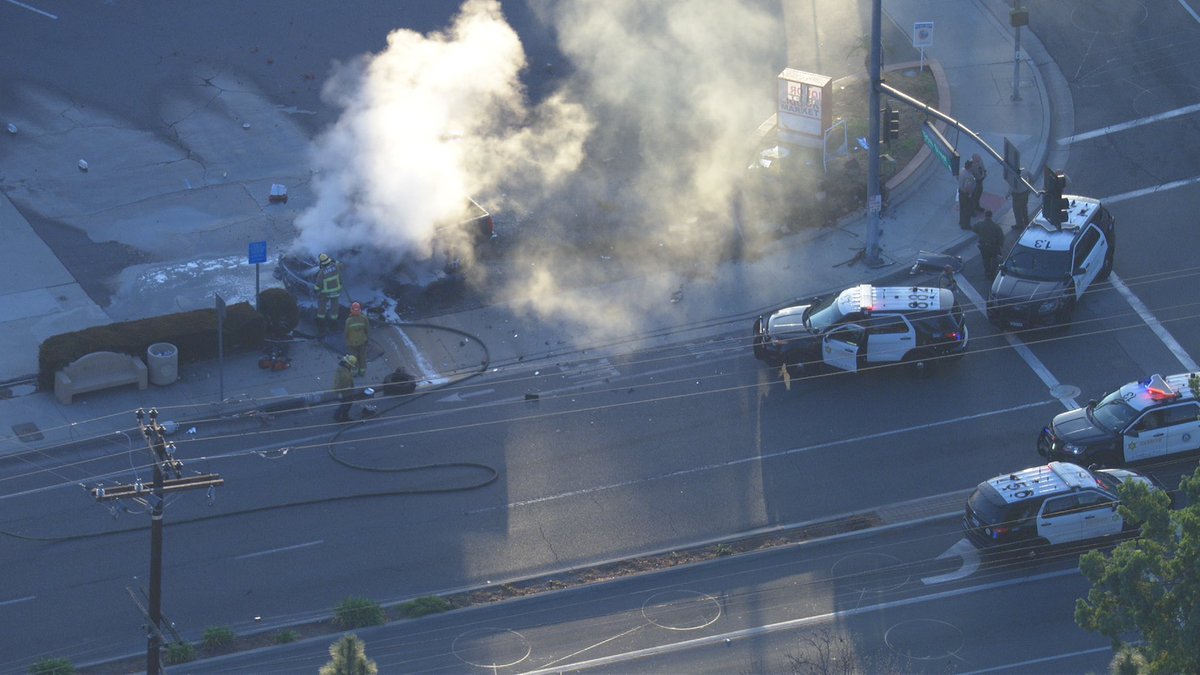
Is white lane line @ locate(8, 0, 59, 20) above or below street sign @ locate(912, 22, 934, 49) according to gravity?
above

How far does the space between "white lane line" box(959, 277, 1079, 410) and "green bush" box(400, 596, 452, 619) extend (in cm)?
1039

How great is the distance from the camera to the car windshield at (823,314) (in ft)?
81.9

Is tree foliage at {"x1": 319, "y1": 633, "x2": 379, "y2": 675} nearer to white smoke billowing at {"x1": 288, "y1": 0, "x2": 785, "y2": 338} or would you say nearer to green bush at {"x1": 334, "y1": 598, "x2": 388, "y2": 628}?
green bush at {"x1": 334, "y1": 598, "x2": 388, "y2": 628}

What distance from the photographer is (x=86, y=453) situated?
23875mm

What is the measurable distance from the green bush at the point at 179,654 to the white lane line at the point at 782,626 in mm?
4346

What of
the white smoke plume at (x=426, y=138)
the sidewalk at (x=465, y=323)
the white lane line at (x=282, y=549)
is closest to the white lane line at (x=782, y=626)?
the white lane line at (x=282, y=549)

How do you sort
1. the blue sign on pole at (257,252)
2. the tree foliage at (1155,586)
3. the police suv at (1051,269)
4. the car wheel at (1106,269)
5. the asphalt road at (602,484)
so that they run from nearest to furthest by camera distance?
the tree foliage at (1155,586) → the asphalt road at (602,484) → the police suv at (1051,269) → the blue sign on pole at (257,252) → the car wheel at (1106,269)

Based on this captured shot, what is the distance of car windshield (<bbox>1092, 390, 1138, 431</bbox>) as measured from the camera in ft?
71.5

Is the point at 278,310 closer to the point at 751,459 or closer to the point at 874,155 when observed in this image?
the point at 751,459

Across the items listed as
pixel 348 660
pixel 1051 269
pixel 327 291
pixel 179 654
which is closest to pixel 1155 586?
pixel 348 660

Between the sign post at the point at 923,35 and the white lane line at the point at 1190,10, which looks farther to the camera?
the white lane line at the point at 1190,10

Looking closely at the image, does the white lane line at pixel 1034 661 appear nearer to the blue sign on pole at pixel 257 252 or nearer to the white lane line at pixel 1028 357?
the white lane line at pixel 1028 357

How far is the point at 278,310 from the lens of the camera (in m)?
26.3

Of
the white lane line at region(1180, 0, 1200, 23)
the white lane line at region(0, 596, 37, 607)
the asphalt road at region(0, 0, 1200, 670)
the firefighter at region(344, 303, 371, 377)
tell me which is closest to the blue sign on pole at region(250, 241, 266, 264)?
the firefighter at region(344, 303, 371, 377)
